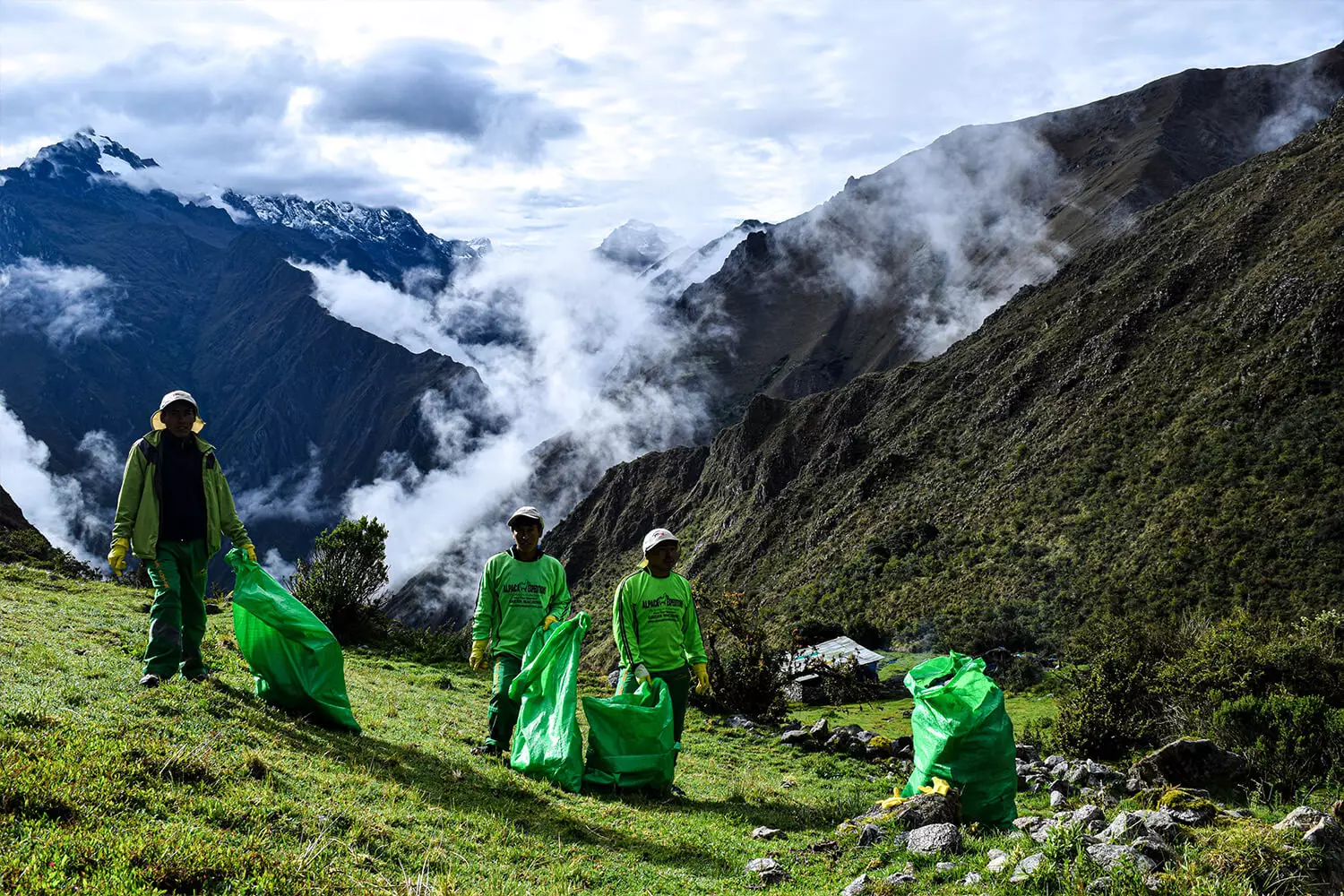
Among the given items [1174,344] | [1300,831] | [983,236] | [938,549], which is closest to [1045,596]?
[938,549]

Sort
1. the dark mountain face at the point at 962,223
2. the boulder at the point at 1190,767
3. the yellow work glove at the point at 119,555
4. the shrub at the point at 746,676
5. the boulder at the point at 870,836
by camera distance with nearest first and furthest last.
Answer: the boulder at the point at 870,836 < the yellow work glove at the point at 119,555 < the boulder at the point at 1190,767 < the shrub at the point at 746,676 < the dark mountain face at the point at 962,223

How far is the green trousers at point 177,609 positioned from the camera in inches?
270

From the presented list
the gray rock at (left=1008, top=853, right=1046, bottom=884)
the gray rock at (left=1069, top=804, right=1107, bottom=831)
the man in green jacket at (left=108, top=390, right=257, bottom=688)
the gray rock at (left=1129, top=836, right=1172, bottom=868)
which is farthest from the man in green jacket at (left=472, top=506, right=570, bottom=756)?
the gray rock at (left=1129, top=836, right=1172, bottom=868)

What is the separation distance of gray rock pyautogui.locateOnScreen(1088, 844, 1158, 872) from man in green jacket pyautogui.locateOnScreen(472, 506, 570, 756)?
4.55 metres

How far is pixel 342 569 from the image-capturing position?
18438 mm

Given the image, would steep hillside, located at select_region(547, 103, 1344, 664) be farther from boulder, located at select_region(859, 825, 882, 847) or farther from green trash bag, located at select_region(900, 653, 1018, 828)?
boulder, located at select_region(859, 825, 882, 847)

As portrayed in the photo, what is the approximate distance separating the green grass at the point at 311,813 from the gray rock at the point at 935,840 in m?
0.10

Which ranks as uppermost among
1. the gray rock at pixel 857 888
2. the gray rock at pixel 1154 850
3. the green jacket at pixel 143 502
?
the green jacket at pixel 143 502

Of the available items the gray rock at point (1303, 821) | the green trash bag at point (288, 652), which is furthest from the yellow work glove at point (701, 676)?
the gray rock at point (1303, 821)

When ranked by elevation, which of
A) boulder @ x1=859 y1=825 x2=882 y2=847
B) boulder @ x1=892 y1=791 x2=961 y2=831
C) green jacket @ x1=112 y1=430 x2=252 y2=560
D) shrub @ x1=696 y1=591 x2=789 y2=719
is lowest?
shrub @ x1=696 y1=591 x2=789 y2=719

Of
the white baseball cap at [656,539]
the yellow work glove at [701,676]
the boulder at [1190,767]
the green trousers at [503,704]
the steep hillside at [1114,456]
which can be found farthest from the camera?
the steep hillside at [1114,456]

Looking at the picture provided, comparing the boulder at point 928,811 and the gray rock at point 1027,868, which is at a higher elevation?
the gray rock at point 1027,868

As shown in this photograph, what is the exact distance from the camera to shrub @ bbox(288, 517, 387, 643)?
1769 centimetres

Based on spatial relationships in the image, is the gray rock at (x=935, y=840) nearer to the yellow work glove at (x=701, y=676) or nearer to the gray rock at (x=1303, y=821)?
the gray rock at (x=1303, y=821)
